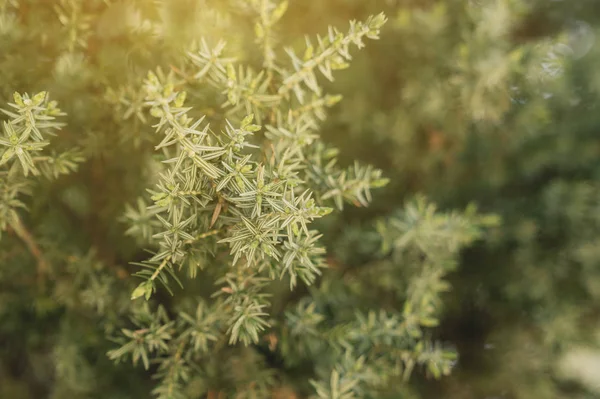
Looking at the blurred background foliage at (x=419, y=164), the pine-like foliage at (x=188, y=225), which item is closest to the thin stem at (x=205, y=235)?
the pine-like foliage at (x=188, y=225)

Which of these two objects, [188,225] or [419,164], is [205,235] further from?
[419,164]

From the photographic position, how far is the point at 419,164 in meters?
1.59

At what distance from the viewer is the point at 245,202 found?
685mm

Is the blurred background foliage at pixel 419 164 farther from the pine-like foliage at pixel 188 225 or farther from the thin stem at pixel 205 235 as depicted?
the thin stem at pixel 205 235

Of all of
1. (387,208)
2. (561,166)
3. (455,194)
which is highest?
(561,166)

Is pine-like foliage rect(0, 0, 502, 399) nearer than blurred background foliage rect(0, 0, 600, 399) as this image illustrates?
Yes

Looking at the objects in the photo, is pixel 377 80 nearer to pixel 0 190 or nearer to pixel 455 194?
pixel 455 194

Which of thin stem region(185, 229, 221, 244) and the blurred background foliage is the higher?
the blurred background foliage

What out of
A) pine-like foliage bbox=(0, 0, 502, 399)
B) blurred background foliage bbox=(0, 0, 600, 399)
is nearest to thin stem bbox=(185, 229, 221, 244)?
pine-like foliage bbox=(0, 0, 502, 399)

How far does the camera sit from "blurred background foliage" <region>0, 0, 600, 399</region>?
109 cm

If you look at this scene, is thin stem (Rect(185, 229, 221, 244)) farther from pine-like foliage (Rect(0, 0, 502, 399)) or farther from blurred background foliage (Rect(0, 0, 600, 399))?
blurred background foliage (Rect(0, 0, 600, 399))

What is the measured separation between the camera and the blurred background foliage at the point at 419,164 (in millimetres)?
1094

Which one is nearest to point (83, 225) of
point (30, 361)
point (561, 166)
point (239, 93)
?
point (30, 361)

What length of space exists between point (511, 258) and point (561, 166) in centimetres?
35
